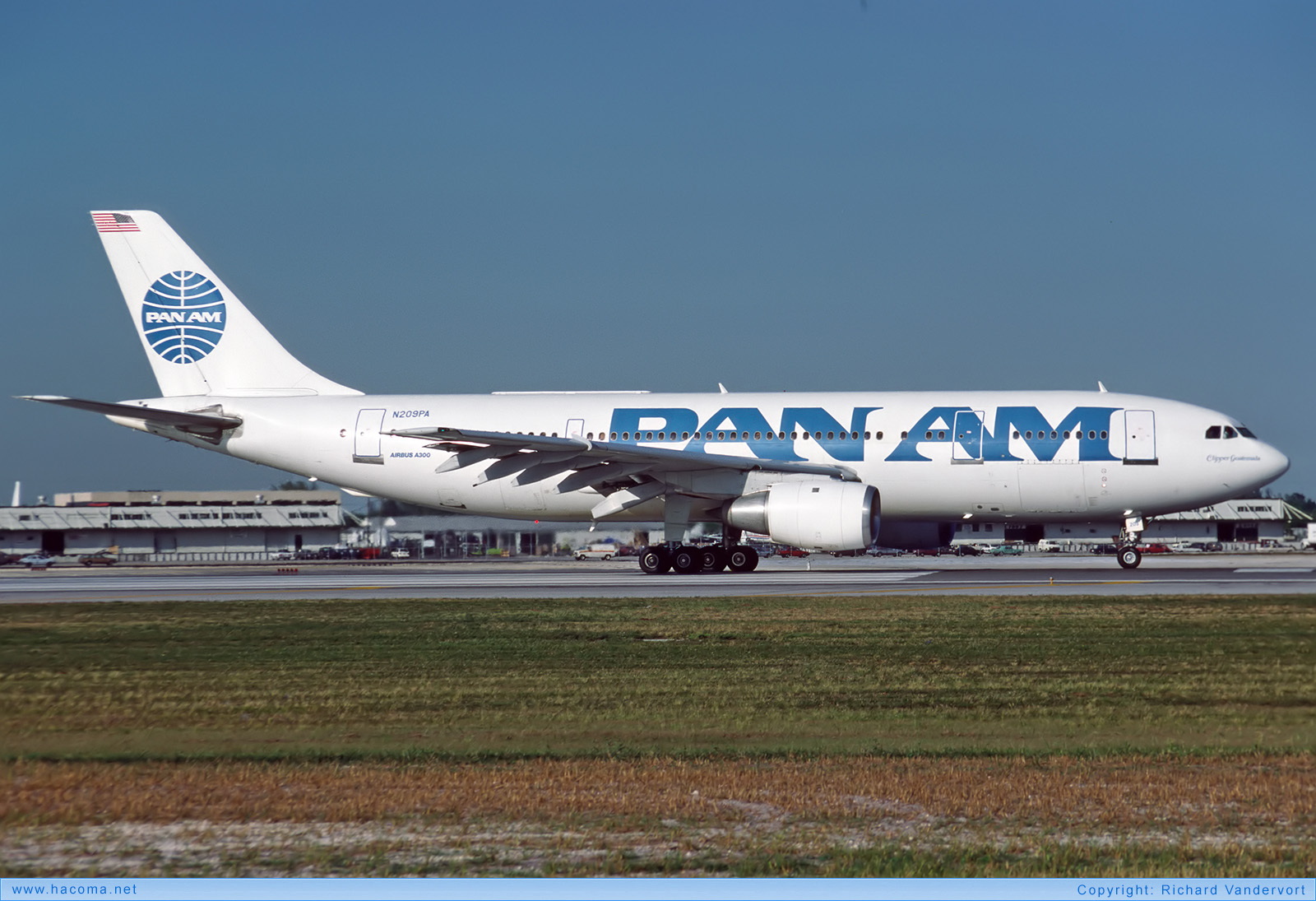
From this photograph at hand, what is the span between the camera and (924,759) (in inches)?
347

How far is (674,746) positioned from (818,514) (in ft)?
56.8

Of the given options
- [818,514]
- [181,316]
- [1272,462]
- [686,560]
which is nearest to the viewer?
[818,514]

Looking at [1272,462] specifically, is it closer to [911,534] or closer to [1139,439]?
[1139,439]

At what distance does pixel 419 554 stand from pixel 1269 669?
199ft

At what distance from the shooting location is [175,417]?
3152cm

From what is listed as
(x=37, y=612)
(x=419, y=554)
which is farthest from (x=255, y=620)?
(x=419, y=554)

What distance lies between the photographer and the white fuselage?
28406mm

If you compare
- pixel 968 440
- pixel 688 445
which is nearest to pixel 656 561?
pixel 688 445

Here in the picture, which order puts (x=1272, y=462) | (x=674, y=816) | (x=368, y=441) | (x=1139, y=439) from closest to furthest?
(x=674, y=816), (x=1139, y=439), (x=1272, y=462), (x=368, y=441)

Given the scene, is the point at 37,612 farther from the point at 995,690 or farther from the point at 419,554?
the point at 419,554

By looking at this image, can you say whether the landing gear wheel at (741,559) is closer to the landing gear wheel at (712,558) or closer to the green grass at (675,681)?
the landing gear wheel at (712,558)

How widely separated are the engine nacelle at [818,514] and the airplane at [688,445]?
41 millimetres

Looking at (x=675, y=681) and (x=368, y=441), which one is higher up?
(x=368, y=441)

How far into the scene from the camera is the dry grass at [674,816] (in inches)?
245
